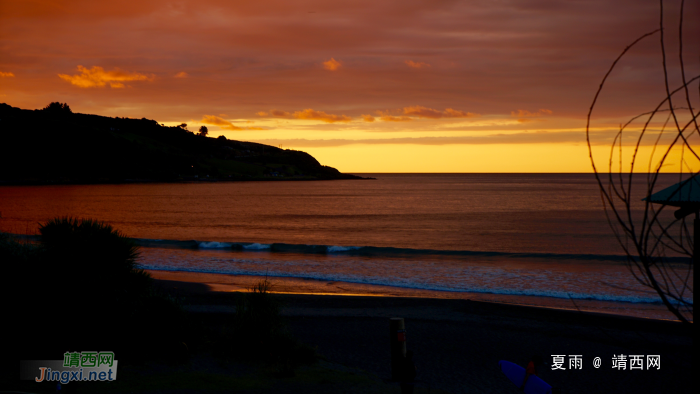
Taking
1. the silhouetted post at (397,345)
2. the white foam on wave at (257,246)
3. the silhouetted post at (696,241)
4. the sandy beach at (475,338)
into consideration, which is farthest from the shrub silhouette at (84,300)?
the white foam on wave at (257,246)

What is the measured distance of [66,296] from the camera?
29.0 ft

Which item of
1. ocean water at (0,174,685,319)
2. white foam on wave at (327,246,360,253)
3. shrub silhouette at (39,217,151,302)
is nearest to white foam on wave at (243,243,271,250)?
ocean water at (0,174,685,319)

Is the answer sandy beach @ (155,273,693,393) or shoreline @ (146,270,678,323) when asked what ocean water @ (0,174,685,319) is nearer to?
shoreline @ (146,270,678,323)

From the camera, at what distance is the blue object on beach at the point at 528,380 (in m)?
7.57

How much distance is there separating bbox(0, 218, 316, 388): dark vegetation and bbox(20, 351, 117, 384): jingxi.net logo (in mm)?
821

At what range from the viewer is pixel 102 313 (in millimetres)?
9070

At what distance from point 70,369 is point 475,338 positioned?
9.53m

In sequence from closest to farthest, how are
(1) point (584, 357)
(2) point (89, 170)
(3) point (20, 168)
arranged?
(1) point (584, 357) < (3) point (20, 168) < (2) point (89, 170)

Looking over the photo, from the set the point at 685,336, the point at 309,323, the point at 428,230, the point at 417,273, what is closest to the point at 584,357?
the point at 685,336

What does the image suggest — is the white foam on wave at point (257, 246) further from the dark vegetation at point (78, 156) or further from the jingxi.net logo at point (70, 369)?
the dark vegetation at point (78, 156)

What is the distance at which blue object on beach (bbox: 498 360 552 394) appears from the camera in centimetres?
757

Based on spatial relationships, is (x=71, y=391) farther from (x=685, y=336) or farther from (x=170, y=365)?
(x=685, y=336)

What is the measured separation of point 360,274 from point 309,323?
10.7 metres

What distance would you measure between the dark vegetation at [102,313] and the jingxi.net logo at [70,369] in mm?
821
